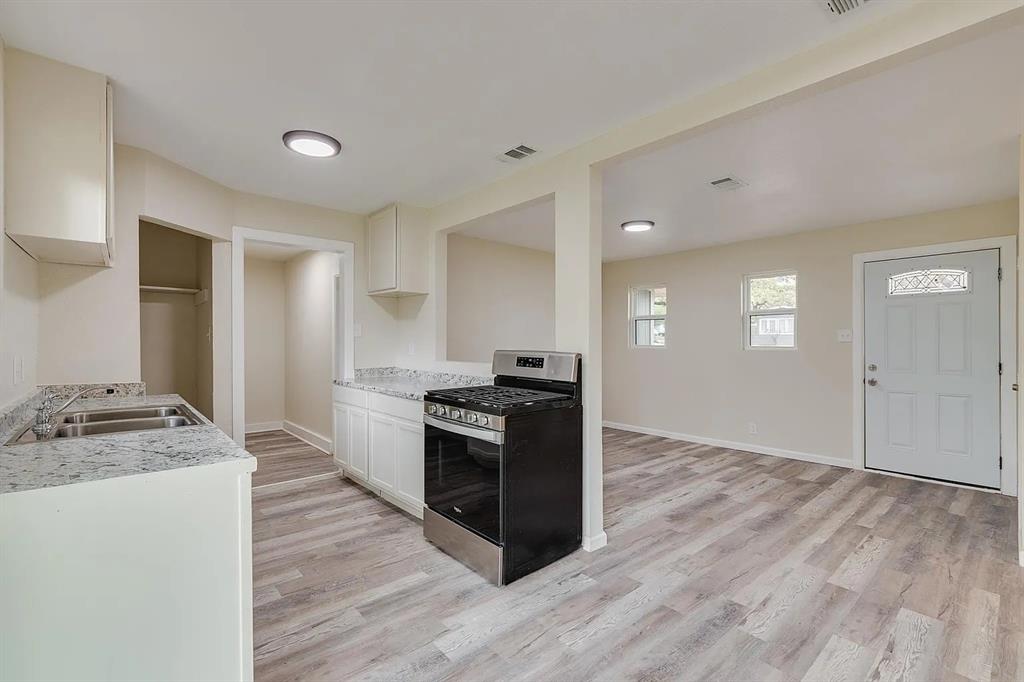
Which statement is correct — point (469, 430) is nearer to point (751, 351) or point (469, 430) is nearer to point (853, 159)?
point (853, 159)

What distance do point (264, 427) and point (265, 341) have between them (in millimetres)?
1148

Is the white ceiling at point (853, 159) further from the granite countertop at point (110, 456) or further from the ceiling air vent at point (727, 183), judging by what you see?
the granite countertop at point (110, 456)

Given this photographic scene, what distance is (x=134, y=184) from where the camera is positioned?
289cm

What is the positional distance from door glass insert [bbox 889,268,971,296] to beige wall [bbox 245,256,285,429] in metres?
7.11

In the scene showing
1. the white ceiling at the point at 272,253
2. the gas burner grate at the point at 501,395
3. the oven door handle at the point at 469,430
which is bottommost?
the oven door handle at the point at 469,430

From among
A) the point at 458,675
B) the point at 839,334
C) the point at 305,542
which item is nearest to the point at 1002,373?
the point at 839,334

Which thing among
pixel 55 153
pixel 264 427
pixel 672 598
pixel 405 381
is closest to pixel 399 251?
pixel 405 381

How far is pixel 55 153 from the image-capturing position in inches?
77.4

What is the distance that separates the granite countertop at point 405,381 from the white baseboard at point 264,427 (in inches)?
107

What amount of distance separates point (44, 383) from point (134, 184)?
4.19 ft

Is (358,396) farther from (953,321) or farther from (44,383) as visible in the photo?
(953,321)

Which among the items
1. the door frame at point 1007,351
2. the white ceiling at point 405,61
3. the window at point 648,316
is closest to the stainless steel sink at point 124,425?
the white ceiling at point 405,61

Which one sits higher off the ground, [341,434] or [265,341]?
[265,341]

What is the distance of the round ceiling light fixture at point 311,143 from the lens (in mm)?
2684
